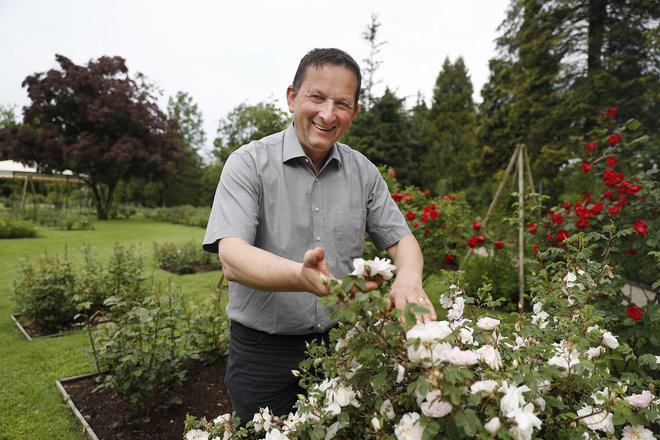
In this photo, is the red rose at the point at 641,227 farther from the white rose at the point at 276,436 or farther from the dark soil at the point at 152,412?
the dark soil at the point at 152,412

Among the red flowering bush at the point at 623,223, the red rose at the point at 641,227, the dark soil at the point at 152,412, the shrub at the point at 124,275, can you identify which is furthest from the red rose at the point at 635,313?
the shrub at the point at 124,275

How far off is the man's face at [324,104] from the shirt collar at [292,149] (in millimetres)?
79

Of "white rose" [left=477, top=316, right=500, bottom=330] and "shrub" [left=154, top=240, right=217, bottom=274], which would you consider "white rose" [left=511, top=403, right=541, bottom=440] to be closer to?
"white rose" [left=477, top=316, right=500, bottom=330]

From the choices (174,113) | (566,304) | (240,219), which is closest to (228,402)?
(240,219)

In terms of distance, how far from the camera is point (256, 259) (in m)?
1.21

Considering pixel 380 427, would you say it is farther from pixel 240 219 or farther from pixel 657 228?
pixel 657 228

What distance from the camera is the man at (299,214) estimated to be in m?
1.62

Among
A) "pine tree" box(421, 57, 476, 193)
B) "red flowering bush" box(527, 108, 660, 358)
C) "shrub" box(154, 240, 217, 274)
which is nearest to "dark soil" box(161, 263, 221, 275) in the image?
"shrub" box(154, 240, 217, 274)

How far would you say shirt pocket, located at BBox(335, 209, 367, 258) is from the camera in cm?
184

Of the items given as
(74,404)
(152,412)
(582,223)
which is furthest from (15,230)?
(582,223)

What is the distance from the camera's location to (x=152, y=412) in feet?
10.2

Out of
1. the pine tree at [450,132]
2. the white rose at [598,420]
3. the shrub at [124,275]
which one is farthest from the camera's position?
the pine tree at [450,132]

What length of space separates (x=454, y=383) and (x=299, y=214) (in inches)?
41.5

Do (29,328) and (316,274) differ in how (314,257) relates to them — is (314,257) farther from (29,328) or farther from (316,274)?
(29,328)
